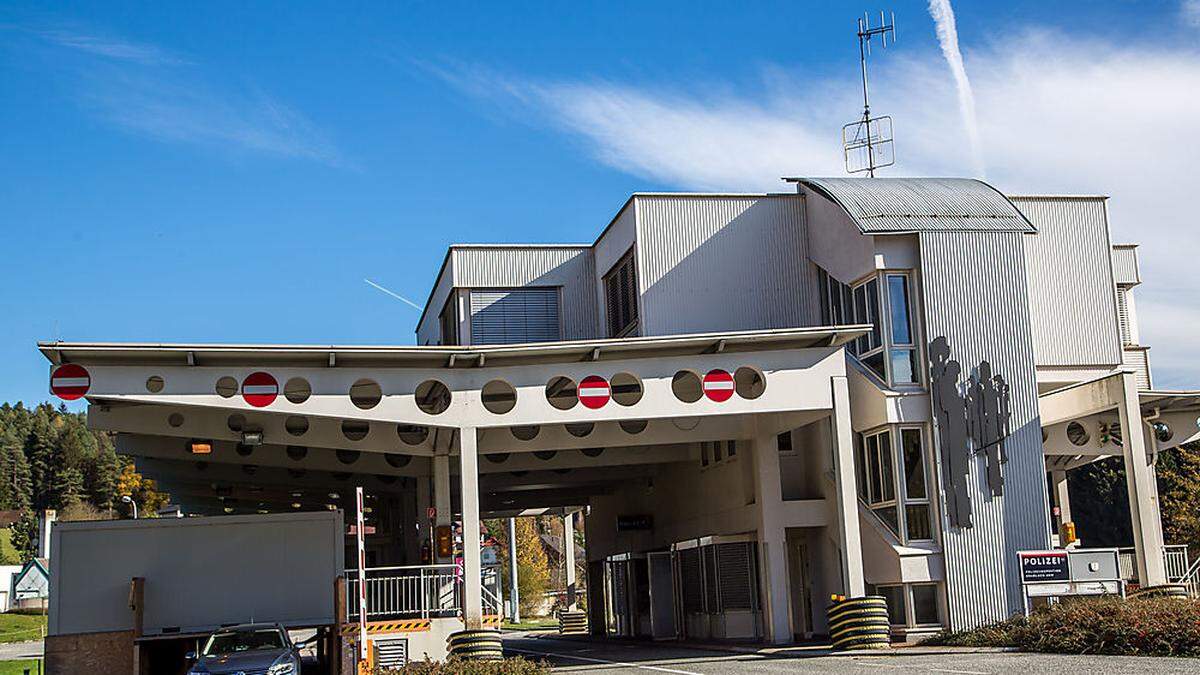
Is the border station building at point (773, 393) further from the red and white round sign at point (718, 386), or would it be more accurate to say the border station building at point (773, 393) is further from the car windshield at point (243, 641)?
the car windshield at point (243, 641)

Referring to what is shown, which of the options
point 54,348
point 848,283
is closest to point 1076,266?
point 848,283

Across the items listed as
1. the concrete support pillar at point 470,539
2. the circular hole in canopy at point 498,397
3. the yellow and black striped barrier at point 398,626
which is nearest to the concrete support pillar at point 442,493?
the circular hole in canopy at point 498,397

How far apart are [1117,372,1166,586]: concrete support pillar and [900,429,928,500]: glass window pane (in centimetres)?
410

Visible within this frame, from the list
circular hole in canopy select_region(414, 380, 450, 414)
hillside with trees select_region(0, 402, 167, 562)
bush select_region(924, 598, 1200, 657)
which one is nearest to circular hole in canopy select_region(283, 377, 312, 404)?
circular hole in canopy select_region(414, 380, 450, 414)

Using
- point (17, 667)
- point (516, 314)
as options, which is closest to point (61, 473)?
point (17, 667)

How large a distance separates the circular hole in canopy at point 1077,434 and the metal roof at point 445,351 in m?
9.14

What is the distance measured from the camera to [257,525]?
20578 mm

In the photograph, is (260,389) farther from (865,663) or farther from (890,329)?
(890,329)

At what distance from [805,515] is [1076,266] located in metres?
9.13

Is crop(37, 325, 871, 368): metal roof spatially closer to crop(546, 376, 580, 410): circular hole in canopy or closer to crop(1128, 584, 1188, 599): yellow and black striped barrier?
crop(546, 376, 580, 410): circular hole in canopy

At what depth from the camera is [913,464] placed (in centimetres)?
2639

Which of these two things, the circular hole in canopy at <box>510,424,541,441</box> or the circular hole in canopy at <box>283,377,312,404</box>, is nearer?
the circular hole in canopy at <box>283,377,312,404</box>

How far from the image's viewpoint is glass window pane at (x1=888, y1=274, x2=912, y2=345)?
26.8 m

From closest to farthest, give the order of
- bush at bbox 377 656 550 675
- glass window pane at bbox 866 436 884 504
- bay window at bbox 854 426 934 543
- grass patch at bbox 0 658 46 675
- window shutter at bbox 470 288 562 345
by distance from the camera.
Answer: bush at bbox 377 656 550 675
bay window at bbox 854 426 934 543
glass window pane at bbox 866 436 884 504
grass patch at bbox 0 658 46 675
window shutter at bbox 470 288 562 345
